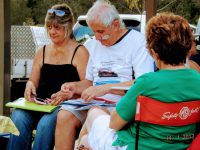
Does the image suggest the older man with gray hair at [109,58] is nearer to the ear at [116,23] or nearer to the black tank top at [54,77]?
the ear at [116,23]

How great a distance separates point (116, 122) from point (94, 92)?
30.4 inches

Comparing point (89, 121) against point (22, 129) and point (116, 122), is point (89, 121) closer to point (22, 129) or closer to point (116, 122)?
point (116, 122)

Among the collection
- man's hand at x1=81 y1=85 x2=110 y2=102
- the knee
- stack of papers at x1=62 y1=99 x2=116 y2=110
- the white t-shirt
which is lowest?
the knee

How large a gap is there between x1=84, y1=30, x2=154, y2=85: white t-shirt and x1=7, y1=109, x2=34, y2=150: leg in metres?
0.59

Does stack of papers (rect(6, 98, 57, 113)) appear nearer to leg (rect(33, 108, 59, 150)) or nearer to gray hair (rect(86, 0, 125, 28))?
leg (rect(33, 108, 59, 150))

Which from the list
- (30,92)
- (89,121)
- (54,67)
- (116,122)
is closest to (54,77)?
(54,67)

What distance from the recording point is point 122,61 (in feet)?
12.5

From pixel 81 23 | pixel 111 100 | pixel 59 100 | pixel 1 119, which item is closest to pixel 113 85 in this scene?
pixel 111 100

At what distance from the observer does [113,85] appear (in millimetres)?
3639

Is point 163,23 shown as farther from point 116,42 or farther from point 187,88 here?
point 116,42

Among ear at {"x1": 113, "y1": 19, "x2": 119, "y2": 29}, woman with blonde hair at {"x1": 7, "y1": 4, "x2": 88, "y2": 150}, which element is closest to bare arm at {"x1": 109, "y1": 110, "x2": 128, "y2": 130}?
woman with blonde hair at {"x1": 7, "y1": 4, "x2": 88, "y2": 150}

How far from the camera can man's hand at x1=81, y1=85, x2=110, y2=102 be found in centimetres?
356

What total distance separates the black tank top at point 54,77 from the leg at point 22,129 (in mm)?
243

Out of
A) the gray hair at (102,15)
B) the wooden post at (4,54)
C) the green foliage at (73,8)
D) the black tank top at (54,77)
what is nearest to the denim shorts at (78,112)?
the black tank top at (54,77)
